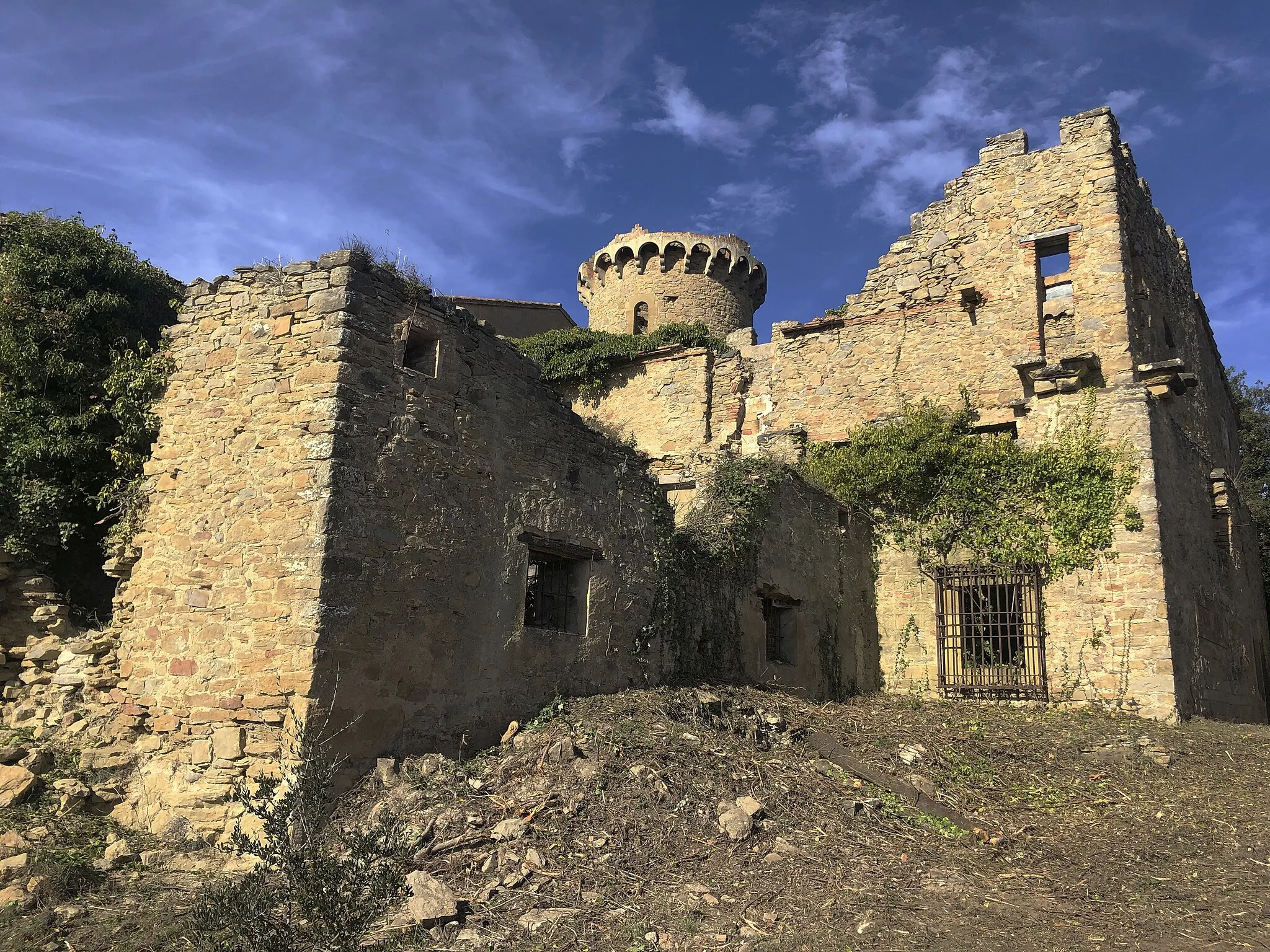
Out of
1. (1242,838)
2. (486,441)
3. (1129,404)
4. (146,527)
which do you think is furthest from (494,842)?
(1129,404)

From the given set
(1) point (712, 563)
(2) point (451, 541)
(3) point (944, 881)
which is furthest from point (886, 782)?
(2) point (451, 541)

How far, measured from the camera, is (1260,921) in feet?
18.3

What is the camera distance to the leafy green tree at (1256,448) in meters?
23.4

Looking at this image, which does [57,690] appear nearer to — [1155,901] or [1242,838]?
[1155,901]

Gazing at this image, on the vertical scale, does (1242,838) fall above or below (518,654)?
below

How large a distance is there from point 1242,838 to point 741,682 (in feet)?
16.7

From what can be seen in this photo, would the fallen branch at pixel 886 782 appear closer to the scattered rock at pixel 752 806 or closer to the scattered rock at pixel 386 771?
the scattered rock at pixel 752 806

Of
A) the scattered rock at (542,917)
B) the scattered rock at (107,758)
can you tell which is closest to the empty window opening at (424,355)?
the scattered rock at (107,758)

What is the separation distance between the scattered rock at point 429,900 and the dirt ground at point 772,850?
0.28ft

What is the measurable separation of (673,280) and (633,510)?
18.6 metres

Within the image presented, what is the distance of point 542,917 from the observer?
218 inches

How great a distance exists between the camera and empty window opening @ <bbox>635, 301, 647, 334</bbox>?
2733cm

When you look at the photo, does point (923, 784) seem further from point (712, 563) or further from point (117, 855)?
point (117, 855)

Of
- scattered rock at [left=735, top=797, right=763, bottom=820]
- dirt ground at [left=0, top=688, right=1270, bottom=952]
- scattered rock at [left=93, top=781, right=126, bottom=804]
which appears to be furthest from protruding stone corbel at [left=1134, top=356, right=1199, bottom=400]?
scattered rock at [left=93, top=781, right=126, bottom=804]
